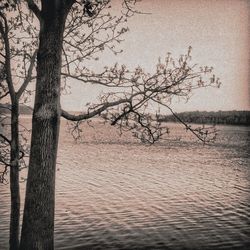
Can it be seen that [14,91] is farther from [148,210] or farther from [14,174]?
[148,210]

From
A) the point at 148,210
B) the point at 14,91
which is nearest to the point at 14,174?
the point at 14,91

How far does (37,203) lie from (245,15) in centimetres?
717

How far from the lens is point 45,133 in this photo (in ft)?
25.1

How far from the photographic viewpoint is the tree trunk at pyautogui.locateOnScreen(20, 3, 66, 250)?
759 cm

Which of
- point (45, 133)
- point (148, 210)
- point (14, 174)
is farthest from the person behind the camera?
point (148, 210)

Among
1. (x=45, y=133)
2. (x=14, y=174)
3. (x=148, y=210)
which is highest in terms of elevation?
(x=45, y=133)

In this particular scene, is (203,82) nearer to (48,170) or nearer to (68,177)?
(48,170)

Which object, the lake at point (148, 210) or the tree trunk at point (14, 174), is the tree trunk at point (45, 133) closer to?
the tree trunk at point (14, 174)

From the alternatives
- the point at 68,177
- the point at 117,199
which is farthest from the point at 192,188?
the point at 68,177

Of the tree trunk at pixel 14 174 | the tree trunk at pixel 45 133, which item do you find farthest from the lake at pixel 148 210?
the tree trunk at pixel 45 133

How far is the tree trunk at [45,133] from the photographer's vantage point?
24.9 ft

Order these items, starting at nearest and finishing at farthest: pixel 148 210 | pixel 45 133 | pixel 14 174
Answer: pixel 45 133, pixel 14 174, pixel 148 210

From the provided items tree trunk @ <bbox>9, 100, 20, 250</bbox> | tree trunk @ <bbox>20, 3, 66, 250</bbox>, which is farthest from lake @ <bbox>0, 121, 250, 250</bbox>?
tree trunk @ <bbox>20, 3, 66, 250</bbox>

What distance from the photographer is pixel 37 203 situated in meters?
7.80
